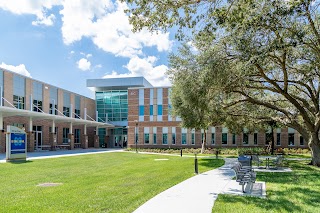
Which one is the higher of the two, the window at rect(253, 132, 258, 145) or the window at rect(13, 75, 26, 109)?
the window at rect(13, 75, 26, 109)

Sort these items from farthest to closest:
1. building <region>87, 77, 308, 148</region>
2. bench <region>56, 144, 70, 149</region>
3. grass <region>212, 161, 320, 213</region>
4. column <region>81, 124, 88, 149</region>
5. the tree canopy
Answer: column <region>81, 124, 88, 149</region>, building <region>87, 77, 308, 148</region>, bench <region>56, 144, 70, 149</region>, the tree canopy, grass <region>212, 161, 320, 213</region>

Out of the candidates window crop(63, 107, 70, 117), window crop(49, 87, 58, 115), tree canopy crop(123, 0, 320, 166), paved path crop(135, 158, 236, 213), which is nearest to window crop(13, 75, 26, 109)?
window crop(49, 87, 58, 115)

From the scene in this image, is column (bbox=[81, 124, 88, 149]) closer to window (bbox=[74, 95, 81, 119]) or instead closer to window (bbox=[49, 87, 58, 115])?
Answer: window (bbox=[74, 95, 81, 119])

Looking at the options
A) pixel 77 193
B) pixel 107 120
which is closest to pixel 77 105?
pixel 107 120

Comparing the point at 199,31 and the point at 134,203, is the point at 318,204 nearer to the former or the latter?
the point at 134,203

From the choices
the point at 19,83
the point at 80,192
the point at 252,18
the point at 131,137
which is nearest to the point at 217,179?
the point at 80,192

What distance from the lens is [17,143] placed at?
23.1 m

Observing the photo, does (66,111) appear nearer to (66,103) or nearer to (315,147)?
(66,103)

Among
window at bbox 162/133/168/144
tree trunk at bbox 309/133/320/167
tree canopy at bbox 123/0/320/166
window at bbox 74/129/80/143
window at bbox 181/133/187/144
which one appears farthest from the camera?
window at bbox 74/129/80/143

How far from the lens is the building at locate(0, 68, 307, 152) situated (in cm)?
3772

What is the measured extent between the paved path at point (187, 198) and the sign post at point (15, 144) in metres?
15.1

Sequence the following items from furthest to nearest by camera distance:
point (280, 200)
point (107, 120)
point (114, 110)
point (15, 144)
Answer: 1. point (107, 120)
2. point (114, 110)
3. point (15, 144)
4. point (280, 200)

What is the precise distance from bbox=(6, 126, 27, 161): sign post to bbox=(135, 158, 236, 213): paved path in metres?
15.1

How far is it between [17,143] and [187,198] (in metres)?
18.0
